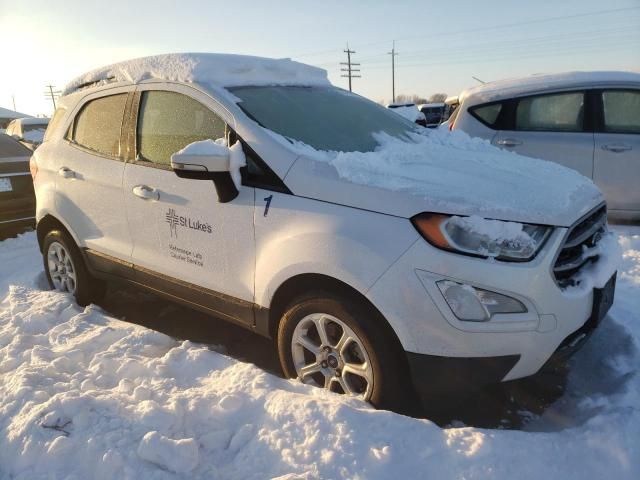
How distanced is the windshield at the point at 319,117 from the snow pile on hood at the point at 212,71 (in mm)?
116

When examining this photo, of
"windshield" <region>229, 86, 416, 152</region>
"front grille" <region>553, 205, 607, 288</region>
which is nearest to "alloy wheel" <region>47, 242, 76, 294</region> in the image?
"windshield" <region>229, 86, 416, 152</region>

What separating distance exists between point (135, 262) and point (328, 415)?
1.83 metres

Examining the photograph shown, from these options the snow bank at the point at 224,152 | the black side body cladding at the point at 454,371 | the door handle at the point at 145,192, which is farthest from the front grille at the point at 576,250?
the door handle at the point at 145,192

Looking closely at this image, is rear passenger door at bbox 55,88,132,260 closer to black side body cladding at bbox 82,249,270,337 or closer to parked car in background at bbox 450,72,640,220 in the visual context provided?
black side body cladding at bbox 82,249,270,337

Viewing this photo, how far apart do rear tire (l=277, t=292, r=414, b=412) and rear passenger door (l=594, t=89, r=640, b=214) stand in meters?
4.30

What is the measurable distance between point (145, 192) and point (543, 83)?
4601 mm

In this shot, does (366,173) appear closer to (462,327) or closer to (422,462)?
(462,327)

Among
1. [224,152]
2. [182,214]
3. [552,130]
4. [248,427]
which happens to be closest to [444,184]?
[224,152]

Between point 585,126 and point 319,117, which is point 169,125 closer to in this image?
point 319,117

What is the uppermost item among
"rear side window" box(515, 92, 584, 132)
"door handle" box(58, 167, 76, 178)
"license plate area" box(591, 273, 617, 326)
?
"rear side window" box(515, 92, 584, 132)

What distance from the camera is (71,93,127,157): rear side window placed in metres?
3.55

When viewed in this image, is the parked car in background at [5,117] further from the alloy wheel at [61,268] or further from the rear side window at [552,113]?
the rear side window at [552,113]

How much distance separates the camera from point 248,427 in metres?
2.30

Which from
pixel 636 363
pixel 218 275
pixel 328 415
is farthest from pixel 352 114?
pixel 636 363
